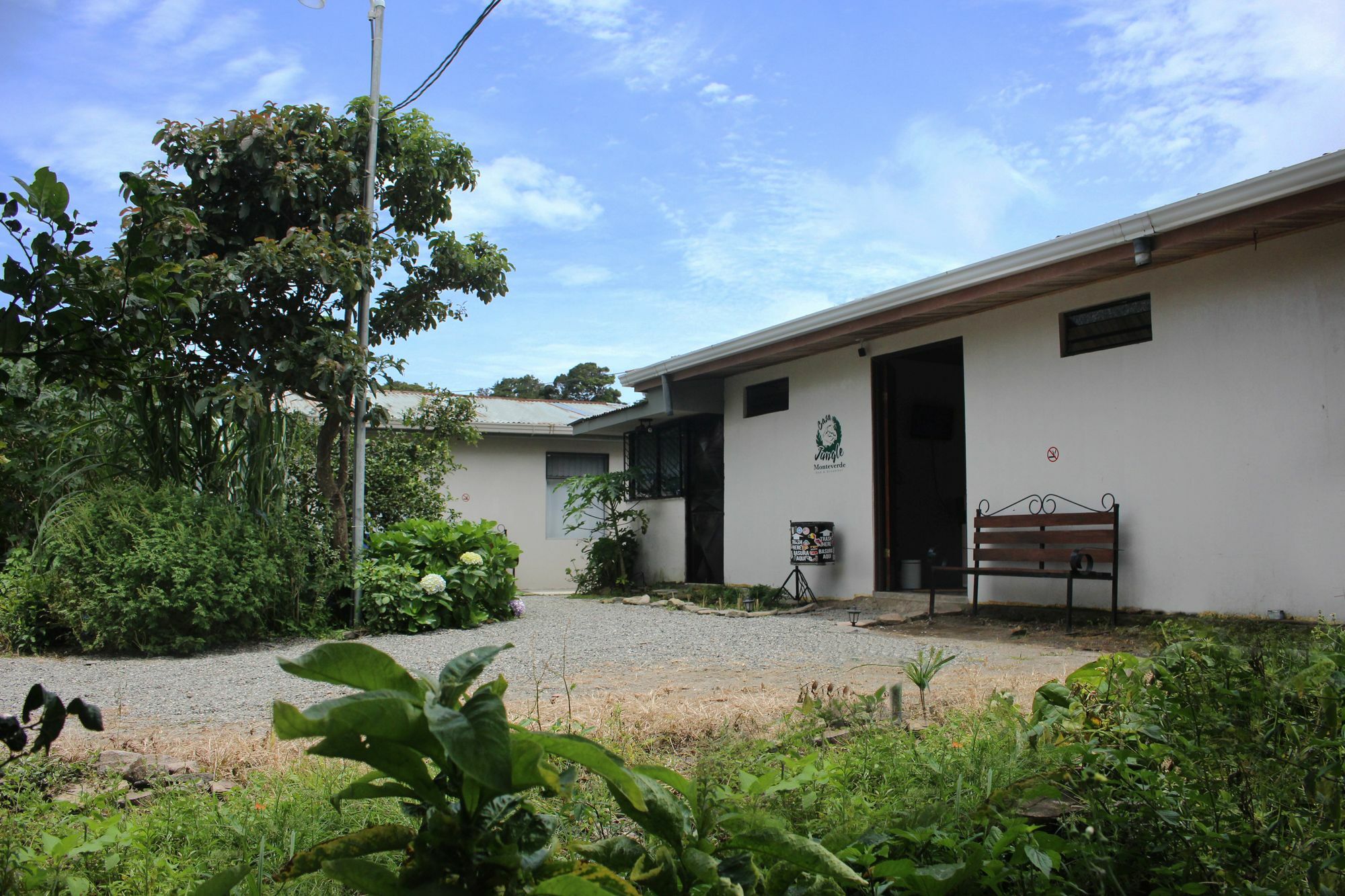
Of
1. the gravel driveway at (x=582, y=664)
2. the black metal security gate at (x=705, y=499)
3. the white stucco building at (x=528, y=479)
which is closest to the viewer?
the gravel driveway at (x=582, y=664)

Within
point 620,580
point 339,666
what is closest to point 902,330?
point 620,580

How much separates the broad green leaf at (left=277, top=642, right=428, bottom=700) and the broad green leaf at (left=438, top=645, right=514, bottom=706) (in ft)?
0.12

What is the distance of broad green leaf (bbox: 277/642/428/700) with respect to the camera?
907 mm

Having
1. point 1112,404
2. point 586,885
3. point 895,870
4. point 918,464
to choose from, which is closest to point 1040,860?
point 895,870

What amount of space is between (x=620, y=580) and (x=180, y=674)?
7340 mm

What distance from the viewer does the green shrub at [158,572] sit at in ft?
20.4

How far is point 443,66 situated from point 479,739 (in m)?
9.11

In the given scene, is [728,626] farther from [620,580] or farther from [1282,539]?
[620,580]

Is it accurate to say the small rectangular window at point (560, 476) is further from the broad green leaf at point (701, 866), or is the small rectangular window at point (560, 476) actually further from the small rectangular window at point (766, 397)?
the broad green leaf at point (701, 866)

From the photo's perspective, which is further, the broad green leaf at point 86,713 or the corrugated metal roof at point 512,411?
the corrugated metal roof at point 512,411

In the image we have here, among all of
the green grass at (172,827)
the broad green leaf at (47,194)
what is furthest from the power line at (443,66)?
the green grass at (172,827)

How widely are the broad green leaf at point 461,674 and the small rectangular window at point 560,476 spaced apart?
47.4 feet

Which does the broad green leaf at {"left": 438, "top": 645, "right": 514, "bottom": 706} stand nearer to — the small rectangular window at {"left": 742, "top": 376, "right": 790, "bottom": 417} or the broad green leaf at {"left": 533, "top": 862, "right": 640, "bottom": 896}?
the broad green leaf at {"left": 533, "top": 862, "right": 640, "bottom": 896}

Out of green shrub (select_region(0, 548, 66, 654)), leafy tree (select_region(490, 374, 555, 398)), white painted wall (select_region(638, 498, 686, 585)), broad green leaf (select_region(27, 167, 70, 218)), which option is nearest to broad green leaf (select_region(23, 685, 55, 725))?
broad green leaf (select_region(27, 167, 70, 218))
